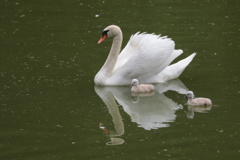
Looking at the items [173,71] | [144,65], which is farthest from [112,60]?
[173,71]

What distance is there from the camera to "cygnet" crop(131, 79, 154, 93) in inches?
463

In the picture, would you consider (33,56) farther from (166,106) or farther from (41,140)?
(41,140)

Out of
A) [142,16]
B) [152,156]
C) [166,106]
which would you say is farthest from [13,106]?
[142,16]

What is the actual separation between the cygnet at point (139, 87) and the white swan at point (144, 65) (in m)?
0.46

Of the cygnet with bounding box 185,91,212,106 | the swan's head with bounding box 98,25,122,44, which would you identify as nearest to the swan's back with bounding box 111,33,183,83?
the swan's head with bounding box 98,25,122,44

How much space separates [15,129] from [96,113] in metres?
1.31

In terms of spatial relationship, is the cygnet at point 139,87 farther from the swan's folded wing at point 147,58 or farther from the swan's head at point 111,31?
the swan's head at point 111,31

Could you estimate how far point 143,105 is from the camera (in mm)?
11297

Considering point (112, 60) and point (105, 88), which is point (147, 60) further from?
point (105, 88)

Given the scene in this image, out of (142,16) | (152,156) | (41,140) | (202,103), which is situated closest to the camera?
(152,156)

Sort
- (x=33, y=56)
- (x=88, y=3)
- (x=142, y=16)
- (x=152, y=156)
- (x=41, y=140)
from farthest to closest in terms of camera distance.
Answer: (x=88, y=3)
(x=142, y=16)
(x=33, y=56)
(x=41, y=140)
(x=152, y=156)

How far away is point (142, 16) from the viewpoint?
16.9m

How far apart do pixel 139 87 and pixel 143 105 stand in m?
0.55

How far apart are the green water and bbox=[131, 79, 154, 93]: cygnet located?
5.2 inches
